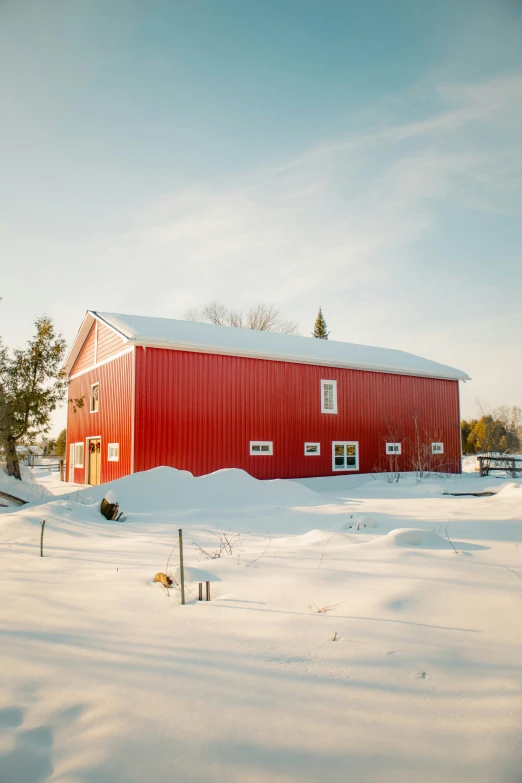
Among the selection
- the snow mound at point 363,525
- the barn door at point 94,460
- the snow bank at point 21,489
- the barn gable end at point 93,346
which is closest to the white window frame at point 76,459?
the barn door at point 94,460

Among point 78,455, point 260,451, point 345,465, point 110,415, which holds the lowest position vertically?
point 345,465

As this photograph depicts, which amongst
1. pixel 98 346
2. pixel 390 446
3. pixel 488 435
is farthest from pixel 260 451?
pixel 488 435

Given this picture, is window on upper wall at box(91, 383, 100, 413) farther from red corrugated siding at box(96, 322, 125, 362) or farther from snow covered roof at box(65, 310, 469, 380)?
snow covered roof at box(65, 310, 469, 380)

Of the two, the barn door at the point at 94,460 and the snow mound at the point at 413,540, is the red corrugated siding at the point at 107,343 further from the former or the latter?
the snow mound at the point at 413,540

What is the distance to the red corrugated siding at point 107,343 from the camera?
1769 cm

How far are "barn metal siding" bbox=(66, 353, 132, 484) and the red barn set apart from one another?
0.04 meters

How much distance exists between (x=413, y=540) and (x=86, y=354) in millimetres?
18146

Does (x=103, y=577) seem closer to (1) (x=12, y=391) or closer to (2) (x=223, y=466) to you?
(2) (x=223, y=466)

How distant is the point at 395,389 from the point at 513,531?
1502 centimetres

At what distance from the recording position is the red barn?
16422 mm

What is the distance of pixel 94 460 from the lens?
1961cm

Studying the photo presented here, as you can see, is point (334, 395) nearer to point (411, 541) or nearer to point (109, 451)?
point (109, 451)

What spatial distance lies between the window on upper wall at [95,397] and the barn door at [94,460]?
1157 millimetres

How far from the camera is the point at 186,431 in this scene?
16.6 meters
